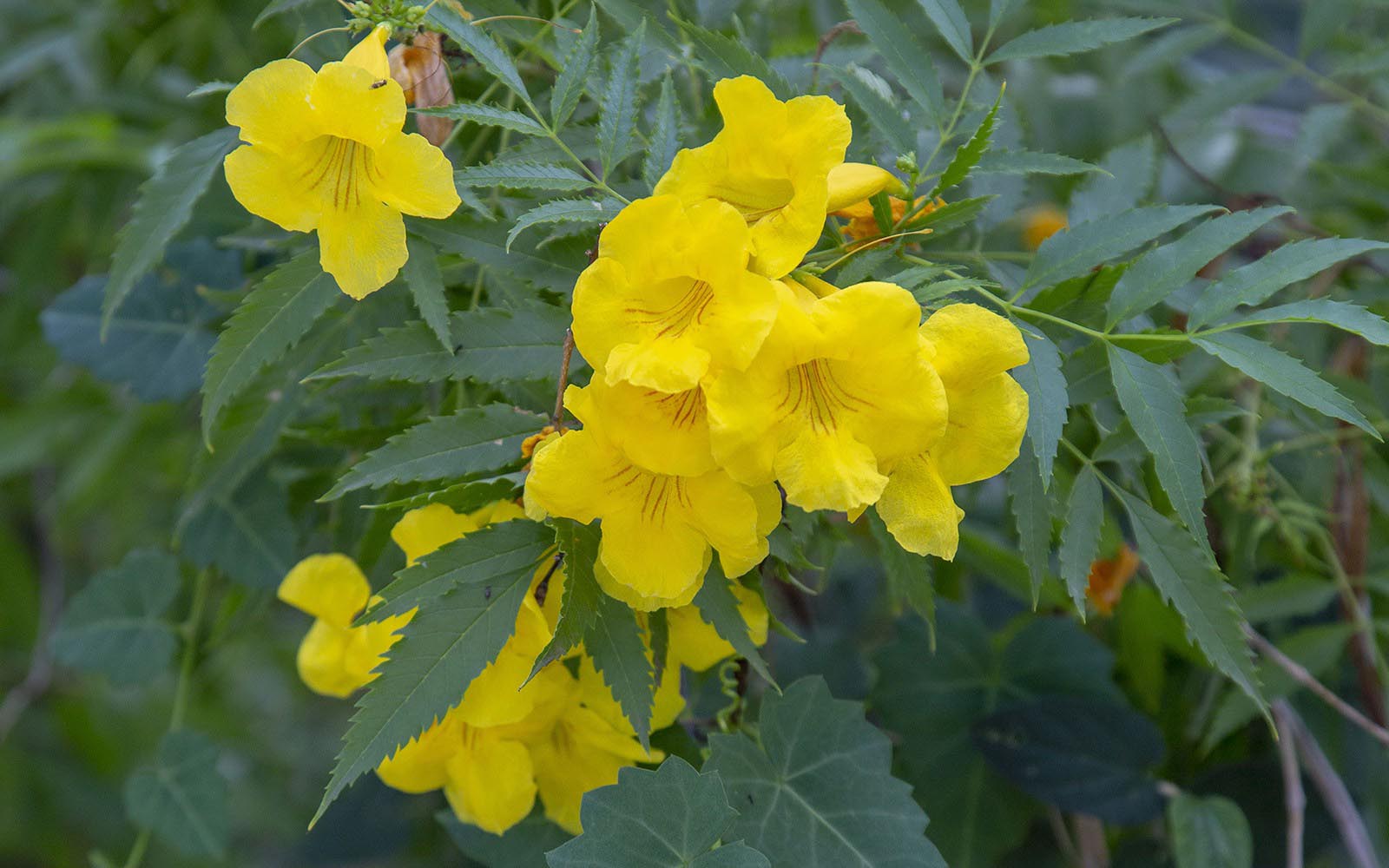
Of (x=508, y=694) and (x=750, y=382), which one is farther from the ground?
(x=750, y=382)

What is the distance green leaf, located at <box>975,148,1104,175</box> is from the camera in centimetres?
73

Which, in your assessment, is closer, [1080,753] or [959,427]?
[959,427]

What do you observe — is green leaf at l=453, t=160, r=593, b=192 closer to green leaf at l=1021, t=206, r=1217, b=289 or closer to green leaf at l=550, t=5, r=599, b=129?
green leaf at l=550, t=5, r=599, b=129

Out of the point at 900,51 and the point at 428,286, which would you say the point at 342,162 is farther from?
the point at 900,51

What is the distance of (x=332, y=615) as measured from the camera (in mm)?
834

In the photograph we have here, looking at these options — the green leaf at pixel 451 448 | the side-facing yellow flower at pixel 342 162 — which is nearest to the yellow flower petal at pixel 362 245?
the side-facing yellow flower at pixel 342 162

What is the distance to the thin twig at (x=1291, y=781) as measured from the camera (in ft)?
3.22

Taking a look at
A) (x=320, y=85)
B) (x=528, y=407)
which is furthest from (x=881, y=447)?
(x=320, y=85)

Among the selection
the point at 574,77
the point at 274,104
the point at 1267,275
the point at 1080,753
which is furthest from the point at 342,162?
the point at 1080,753

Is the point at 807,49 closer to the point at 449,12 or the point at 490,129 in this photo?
the point at 490,129

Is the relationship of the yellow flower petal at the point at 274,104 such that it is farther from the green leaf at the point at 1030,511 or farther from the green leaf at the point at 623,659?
the green leaf at the point at 1030,511

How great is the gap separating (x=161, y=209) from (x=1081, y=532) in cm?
74

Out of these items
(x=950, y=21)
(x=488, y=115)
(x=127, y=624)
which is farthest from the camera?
(x=127, y=624)

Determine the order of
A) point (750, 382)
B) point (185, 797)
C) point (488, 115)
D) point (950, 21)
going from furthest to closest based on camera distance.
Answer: point (185, 797), point (950, 21), point (488, 115), point (750, 382)
